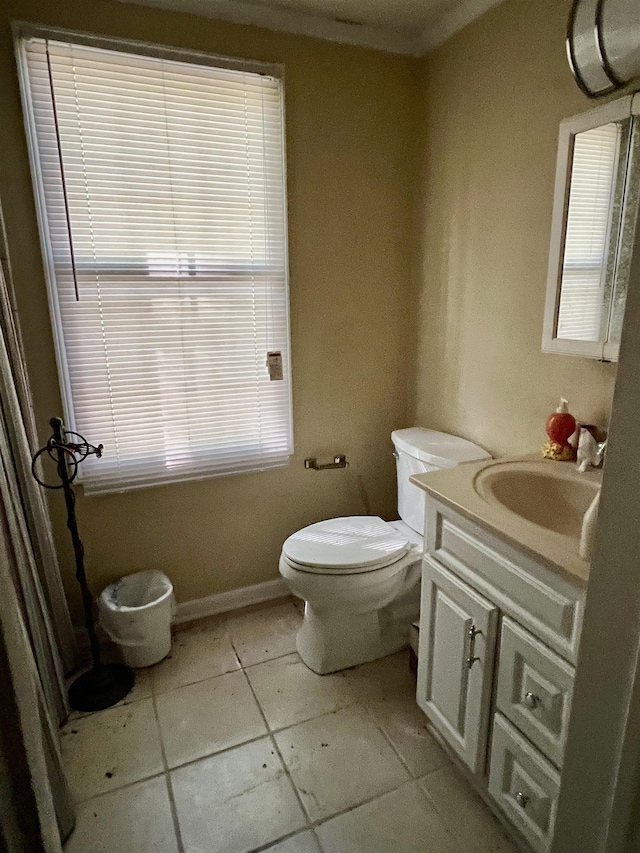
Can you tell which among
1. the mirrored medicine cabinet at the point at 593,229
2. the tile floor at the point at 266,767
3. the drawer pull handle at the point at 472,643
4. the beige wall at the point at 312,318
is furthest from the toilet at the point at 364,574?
the mirrored medicine cabinet at the point at 593,229

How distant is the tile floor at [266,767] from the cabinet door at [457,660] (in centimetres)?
18

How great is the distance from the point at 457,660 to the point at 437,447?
81 centimetres

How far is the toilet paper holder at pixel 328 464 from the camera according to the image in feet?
7.55

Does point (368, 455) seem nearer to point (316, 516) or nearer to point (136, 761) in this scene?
point (316, 516)

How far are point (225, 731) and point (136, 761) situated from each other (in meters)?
0.28

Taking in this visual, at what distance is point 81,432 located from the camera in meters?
1.90

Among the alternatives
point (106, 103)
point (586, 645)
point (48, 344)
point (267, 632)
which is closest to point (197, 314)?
point (48, 344)

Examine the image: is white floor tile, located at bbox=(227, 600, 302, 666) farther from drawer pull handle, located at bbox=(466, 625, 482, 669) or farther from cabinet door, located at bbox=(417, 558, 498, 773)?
drawer pull handle, located at bbox=(466, 625, 482, 669)

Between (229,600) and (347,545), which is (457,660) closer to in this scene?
(347,545)

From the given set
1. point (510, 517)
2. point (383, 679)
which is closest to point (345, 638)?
point (383, 679)

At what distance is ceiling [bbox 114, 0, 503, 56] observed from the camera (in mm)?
1757

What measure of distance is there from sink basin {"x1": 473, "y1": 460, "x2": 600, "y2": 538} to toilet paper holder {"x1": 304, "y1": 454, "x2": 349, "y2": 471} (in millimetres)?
914

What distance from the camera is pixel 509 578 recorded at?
1.18 m

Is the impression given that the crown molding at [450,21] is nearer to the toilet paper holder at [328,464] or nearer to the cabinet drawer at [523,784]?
the toilet paper holder at [328,464]
